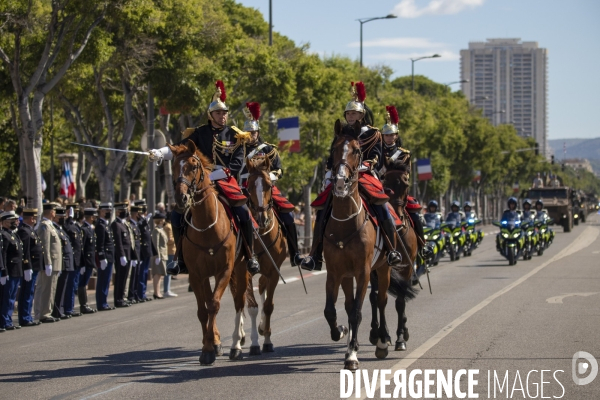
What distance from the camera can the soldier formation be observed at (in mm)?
17469

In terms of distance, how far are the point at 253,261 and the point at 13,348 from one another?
401cm

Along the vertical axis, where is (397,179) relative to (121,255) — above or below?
above

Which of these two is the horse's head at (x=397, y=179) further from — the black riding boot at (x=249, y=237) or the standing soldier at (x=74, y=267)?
the standing soldier at (x=74, y=267)

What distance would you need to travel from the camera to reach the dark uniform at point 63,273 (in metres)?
18.9

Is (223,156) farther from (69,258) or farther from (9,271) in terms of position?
(69,258)

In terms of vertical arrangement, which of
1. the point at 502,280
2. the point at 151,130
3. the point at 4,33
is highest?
the point at 4,33

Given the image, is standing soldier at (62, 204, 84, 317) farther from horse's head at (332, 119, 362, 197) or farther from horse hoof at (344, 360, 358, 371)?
horse hoof at (344, 360, 358, 371)

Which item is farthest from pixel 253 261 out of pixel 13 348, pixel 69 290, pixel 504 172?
pixel 504 172

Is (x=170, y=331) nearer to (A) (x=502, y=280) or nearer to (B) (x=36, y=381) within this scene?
(B) (x=36, y=381)

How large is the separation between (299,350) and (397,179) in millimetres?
2737

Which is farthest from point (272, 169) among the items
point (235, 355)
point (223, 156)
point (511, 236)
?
Answer: point (511, 236)

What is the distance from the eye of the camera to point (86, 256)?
19.9 m

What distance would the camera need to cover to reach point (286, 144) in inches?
1458

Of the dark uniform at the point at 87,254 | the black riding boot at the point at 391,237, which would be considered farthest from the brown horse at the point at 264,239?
the dark uniform at the point at 87,254
